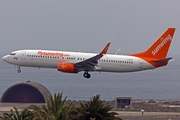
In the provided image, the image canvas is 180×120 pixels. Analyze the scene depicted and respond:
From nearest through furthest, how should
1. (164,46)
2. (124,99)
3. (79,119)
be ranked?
(79,119)
(164,46)
(124,99)

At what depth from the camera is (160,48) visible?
8144cm

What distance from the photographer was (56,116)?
45406 millimetres

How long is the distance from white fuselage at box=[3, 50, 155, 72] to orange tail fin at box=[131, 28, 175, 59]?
2.70 metres

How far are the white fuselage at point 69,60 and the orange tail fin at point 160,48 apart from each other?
2700mm

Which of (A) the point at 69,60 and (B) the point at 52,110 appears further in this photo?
(A) the point at 69,60

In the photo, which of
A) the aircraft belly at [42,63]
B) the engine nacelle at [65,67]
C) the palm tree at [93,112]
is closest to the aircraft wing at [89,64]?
the engine nacelle at [65,67]

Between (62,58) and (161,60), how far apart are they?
1564 centimetres

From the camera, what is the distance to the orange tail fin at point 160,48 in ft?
265

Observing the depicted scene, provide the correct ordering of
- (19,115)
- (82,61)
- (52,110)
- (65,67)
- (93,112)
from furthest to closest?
1. (82,61)
2. (65,67)
3. (93,112)
4. (52,110)
5. (19,115)

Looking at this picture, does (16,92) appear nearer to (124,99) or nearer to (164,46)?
(124,99)

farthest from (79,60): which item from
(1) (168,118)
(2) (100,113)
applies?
(2) (100,113)

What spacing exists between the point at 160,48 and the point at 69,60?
15644 millimetres

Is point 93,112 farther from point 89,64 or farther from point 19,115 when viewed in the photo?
point 89,64

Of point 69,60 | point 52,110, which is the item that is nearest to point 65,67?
point 69,60
